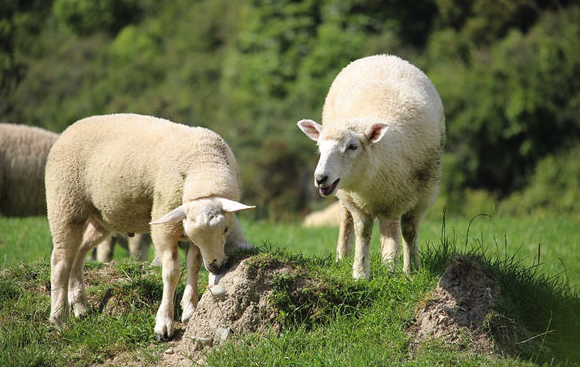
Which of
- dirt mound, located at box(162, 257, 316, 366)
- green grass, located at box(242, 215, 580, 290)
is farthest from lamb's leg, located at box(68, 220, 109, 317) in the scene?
green grass, located at box(242, 215, 580, 290)

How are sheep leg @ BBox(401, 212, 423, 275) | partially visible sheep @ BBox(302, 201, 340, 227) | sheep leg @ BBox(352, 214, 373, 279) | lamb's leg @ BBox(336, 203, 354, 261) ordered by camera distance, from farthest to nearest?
partially visible sheep @ BBox(302, 201, 340, 227) → lamb's leg @ BBox(336, 203, 354, 261) → sheep leg @ BBox(401, 212, 423, 275) → sheep leg @ BBox(352, 214, 373, 279)

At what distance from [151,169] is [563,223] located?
21.7 ft

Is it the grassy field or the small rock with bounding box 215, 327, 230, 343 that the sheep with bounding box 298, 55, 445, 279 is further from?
the small rock with bounding box 215, 327, 230, 343

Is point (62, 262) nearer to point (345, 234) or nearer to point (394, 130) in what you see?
point (345, 234)

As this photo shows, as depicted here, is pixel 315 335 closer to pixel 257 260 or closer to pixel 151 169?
pixel 257 260

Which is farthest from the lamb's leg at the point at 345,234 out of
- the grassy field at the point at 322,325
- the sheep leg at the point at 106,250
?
the sheep leg at the point at 106,250

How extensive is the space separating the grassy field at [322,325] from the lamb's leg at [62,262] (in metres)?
0.18

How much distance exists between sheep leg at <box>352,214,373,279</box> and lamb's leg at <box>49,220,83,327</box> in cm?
241

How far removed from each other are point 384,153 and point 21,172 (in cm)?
618

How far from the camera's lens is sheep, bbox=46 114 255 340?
5754mm

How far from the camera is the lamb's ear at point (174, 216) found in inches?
219

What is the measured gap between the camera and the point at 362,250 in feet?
20.0

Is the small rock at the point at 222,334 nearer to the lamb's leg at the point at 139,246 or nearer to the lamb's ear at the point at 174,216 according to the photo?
the lamb's ear at the point at 174,216

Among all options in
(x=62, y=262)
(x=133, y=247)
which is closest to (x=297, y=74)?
(x=133, y=247)
